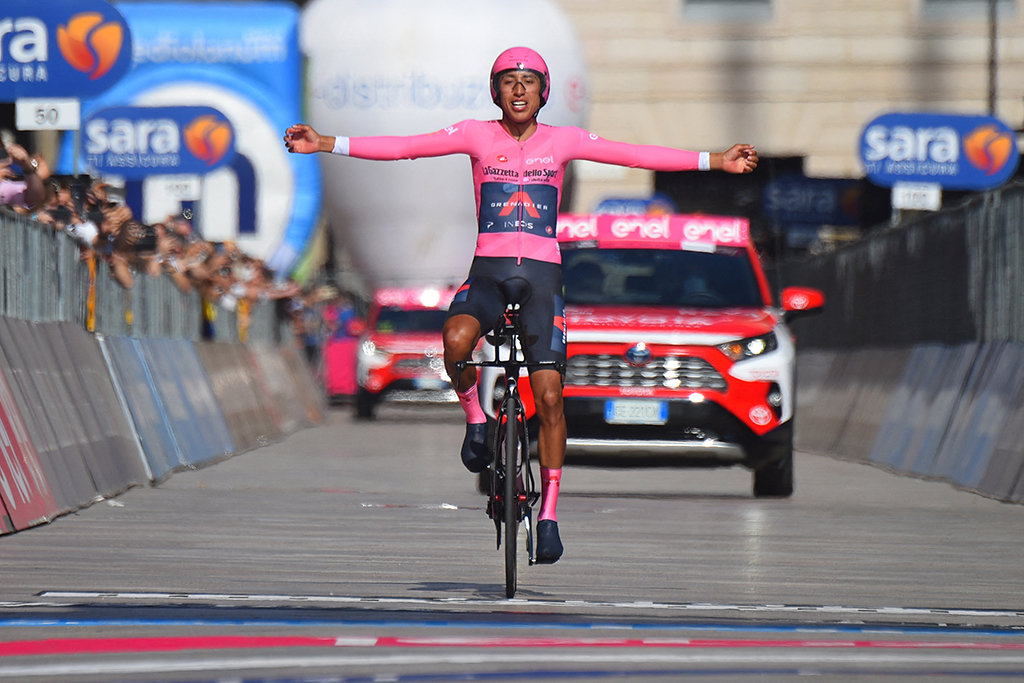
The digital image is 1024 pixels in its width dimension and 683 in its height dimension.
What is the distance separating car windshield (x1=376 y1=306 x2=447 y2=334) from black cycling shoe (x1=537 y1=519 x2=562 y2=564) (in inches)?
918

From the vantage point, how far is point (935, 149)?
75.6ft

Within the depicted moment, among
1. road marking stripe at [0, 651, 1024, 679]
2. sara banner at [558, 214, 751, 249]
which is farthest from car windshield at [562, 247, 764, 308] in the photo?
road marking stripe at [0, 651, 1024, 679]

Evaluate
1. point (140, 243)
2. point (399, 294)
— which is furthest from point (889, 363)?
point (399, 294)

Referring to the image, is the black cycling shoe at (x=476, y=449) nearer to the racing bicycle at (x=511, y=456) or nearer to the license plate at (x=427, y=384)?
the racing bicycle at (x=511, y=456)

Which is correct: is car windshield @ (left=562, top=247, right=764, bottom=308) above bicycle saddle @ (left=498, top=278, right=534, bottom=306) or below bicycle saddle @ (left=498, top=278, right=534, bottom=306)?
below

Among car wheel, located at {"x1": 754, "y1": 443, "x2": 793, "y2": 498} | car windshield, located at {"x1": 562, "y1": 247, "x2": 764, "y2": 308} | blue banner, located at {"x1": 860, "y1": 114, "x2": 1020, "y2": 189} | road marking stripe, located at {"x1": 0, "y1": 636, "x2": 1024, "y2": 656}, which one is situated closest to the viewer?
road marking stripe, located at {"x1": 0, "y1": 636, "x2": 1024, "y2": 656}

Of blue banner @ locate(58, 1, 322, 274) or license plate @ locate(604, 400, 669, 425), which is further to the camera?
blue banner @ locate(58, 1, 322, 274)

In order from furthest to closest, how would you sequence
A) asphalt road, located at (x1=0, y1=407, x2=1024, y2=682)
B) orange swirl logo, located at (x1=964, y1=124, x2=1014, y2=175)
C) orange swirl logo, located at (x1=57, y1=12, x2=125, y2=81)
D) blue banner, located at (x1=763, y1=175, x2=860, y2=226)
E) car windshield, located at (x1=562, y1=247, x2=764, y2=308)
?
blue banner, located at (x1=763, y1=175, x2=860, y2=226), orange swirl logo, located at (x1=964, y1=124, x2=1014, y2=175), orange swirl logo, located at (x1=57, y1=12, x2=125, y2=81), car windshield, located at (x1=562, y1=247, x2=764, y2=308), asphalt road, located at (x1=0, y1=407, x2=1024, y2=682)

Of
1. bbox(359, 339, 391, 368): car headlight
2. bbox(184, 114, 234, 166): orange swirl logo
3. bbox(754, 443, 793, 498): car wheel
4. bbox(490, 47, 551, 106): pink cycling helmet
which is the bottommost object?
bbox(359, 339, 391, 368): car headlight

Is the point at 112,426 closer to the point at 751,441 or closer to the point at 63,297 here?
the point at 63,297

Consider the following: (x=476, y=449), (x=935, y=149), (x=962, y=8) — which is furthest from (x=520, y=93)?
(x=962, y=8)

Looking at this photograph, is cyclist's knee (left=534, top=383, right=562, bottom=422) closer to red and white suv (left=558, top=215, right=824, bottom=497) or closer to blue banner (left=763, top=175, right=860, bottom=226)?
red and white suv (left=558, top=215, right=824, bottom=497)

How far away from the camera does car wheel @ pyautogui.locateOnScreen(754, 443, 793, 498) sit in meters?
14.0

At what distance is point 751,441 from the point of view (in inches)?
540
